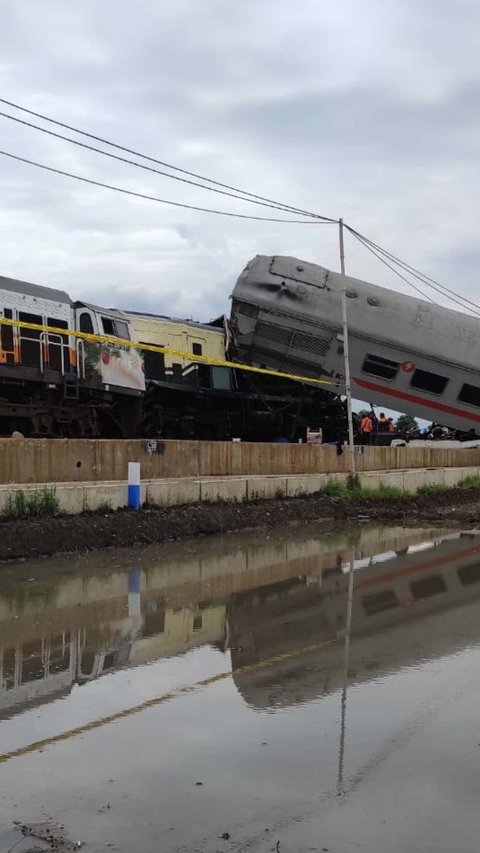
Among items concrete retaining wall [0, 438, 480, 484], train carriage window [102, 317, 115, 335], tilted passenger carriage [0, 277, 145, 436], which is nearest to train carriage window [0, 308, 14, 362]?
tilted passenger carriage [0, 277, 145, 436]

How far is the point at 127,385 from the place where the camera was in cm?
2111

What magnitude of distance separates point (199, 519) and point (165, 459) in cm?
158

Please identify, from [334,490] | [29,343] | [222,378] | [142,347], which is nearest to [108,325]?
[142,347]

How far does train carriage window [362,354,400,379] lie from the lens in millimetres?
25562

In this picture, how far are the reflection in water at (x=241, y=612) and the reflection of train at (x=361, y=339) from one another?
41.2ft

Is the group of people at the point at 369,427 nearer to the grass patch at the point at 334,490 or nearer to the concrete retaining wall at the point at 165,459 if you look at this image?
the concrete retaining wall at the point at 165,459

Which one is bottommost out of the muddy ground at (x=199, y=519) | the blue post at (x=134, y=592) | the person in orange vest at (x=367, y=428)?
the blue post at (x=134, y=592)

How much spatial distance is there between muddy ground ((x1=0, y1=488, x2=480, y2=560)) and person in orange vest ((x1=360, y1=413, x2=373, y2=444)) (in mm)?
5300

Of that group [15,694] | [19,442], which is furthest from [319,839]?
[19,442]

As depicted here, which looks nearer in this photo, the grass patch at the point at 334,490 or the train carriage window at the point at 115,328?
the grass patch at the point at 334,490

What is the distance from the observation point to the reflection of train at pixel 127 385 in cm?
1841

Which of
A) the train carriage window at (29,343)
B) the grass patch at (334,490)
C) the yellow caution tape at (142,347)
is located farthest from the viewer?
the grass patch at (334,490)

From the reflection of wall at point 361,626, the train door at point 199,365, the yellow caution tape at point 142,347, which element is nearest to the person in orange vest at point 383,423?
the yellow caution tape at point 142,347

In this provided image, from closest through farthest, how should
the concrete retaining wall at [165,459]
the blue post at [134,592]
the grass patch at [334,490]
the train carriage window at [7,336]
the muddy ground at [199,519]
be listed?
the blue post at [134,592] → the muddy ground at [199,519] → the concrete retaining wall at [165,459] → the train carriage window at [7,336] → the grass patch at [334,490]
